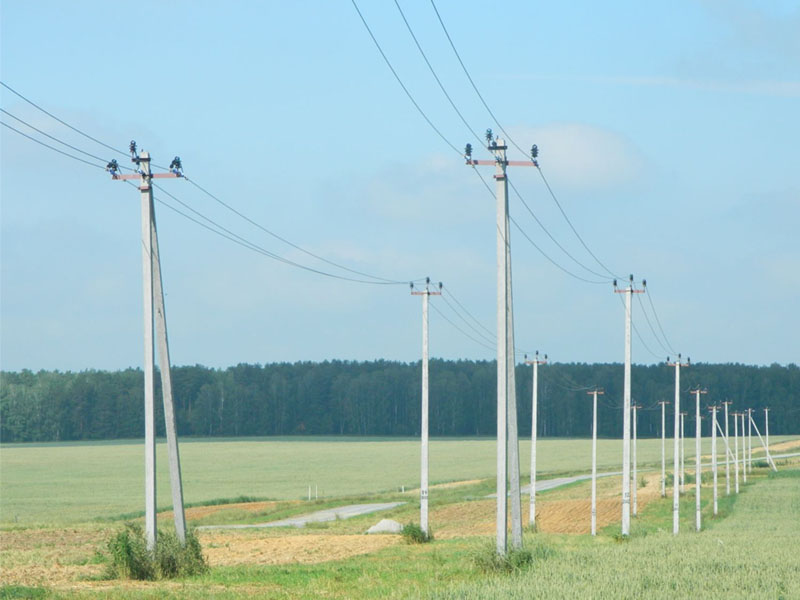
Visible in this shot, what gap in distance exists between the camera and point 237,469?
106 meters

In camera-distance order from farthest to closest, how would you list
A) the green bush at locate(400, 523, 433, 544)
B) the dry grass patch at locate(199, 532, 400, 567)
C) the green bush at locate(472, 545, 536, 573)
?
the green bush at locate(400, 523, 433, 544) < the dry grass patch at locate(199, 532, 400, 567) < the green bush at locate(472, 545, 536, 573)

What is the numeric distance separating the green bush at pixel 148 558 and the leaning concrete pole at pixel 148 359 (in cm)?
24

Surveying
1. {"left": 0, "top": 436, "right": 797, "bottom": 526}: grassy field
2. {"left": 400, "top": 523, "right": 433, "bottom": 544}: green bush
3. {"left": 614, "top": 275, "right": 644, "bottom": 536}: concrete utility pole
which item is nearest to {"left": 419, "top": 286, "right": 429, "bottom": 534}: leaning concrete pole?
{"left": 400, "top": 523, "right": 433, "bottom": 544}: green bush

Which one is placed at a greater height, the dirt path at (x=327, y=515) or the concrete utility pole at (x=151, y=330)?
the concrete utility pole at (x=151, y=330)

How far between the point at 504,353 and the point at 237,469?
269 ft

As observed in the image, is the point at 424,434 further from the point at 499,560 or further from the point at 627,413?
the point at 499,560

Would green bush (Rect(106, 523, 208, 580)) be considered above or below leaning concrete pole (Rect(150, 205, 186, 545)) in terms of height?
below

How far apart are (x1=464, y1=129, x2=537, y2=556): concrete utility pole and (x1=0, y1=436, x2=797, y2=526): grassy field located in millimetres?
31401

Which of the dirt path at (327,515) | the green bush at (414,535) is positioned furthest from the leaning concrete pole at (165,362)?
the dirt path at (327,515)

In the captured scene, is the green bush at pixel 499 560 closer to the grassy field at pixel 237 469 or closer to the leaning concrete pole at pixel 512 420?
the leaning concrete pole at pixel 512 420

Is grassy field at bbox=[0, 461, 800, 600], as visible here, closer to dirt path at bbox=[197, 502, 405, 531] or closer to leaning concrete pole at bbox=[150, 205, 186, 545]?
leaning concrete pole at bbox=[150, 205, 186, 545]

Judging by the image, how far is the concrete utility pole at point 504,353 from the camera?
2656 cm

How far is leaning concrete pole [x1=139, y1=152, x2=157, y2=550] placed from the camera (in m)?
25.2

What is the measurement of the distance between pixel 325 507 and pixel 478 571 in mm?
41512
